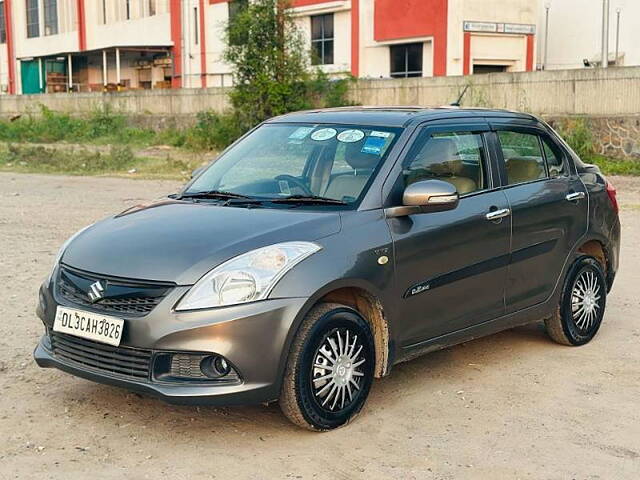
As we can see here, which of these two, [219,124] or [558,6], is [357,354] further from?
[558,6]

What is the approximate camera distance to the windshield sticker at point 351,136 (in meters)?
5.98

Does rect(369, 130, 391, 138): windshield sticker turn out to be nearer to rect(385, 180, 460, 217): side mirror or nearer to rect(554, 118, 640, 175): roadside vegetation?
rect(385, 180, 460, 217): side mirror

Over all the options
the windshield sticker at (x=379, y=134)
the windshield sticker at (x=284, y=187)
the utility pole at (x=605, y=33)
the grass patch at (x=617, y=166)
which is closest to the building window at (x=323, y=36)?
the utility pole at (x=605, y=33)

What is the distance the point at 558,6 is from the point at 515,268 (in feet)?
95.3

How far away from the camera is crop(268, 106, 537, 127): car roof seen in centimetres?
606

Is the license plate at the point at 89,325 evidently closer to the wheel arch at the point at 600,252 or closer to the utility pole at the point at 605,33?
the wheel arch at the point at 600,252

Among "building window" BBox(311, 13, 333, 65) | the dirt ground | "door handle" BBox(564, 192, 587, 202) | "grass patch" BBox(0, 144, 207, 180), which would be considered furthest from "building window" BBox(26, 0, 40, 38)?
"door handle" BBox(564, 192, 587, 202)

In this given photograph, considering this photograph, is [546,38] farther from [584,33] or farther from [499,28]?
[499,28]

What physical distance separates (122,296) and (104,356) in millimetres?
352

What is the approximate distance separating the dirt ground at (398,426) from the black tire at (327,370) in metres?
0.13

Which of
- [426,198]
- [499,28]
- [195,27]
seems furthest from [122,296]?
[195,27]

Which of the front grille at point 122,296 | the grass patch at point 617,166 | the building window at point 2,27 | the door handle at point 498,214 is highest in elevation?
the building window at point 2,27

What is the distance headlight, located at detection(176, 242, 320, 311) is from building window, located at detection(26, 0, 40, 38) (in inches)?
2278

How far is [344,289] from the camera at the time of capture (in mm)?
5281
